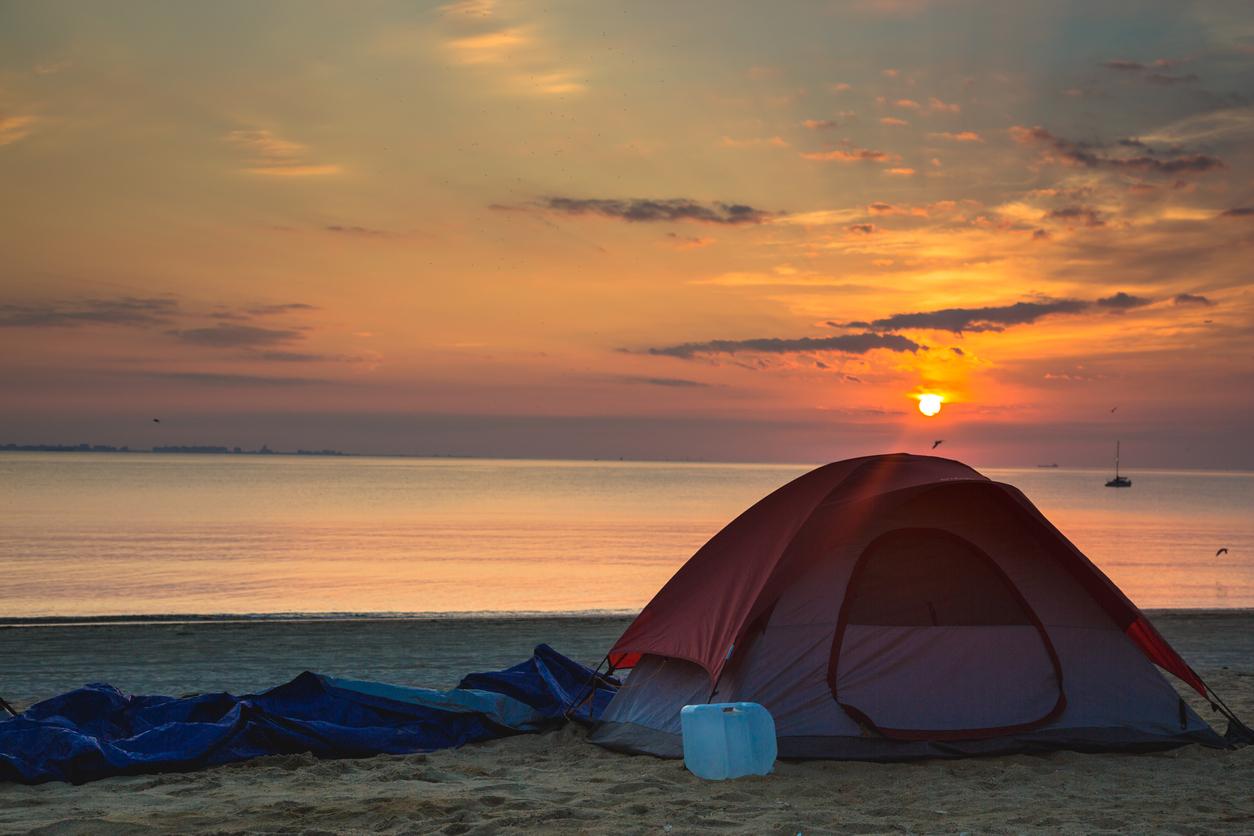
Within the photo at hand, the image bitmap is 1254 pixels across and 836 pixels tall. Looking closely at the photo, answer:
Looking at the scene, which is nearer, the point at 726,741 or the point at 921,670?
the point at 726,741

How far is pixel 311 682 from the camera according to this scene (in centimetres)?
834

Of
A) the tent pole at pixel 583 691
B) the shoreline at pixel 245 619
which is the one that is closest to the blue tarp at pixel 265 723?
the tent pole at pixel 583 691

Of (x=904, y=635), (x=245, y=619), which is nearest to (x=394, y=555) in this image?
(x=245, y=619)

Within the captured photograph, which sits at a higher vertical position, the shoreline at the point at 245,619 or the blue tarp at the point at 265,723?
the blue tarp at the point at 265,723

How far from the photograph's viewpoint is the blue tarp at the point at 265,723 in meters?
6.99

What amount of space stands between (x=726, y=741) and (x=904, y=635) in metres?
1.57

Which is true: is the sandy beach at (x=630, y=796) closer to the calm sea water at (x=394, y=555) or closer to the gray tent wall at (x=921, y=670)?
the gray tent wall at (x=921, y=670)

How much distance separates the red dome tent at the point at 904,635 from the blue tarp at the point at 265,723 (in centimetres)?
84

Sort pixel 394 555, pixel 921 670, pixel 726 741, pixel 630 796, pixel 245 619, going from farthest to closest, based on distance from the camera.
→ 1. pixel 394 555
2. pixel 245 619
3. pixel 921 670
4. pixel 726 741
5. pixel 630 796

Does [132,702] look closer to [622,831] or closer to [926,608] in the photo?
[622,831]

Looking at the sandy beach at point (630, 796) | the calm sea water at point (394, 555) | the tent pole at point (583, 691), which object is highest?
the tent pole at point (583, 691)

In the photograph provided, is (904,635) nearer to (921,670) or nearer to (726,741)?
(921,670)

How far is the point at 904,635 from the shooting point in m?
7.88

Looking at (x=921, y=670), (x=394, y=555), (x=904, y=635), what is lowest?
(x=394, y=555)
